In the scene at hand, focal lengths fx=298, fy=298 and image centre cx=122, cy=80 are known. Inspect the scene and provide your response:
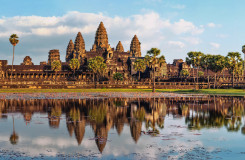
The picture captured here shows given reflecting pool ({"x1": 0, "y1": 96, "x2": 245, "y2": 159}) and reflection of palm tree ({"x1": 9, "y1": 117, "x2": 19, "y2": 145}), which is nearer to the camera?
reflecting pool ({"x1": 0, "y1": 96, "x2": 245, "y2": 159})

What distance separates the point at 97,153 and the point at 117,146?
1.46m

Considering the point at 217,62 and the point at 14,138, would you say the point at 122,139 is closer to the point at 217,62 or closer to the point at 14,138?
the point at 14,138

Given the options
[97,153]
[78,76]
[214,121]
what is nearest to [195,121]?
[214,121]

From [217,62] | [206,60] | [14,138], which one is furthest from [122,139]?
[206,60]

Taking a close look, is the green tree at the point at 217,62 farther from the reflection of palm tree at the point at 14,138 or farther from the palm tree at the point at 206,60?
the reflection of palm tree at the point at 14,138

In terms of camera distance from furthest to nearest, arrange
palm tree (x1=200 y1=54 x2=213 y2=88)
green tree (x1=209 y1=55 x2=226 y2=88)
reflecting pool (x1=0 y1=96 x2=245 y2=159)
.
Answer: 1. green tree (x1=209 y1=55 x2=226 y2=88)
2. palm tree (x1=200 y1=54 x2=213 y2=88)
3. reflecting pool (x1=0 y1=96 x2=245 y2=159)

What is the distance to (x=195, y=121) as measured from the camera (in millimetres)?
20578

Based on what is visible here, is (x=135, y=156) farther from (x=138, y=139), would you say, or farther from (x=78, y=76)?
(x=78, y=76)

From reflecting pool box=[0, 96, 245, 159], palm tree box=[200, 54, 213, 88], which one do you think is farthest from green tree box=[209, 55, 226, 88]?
reflecting pool box=[0, 96, 245, 159]

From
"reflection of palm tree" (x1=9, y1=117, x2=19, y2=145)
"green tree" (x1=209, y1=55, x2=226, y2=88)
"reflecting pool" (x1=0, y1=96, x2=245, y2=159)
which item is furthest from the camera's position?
"green tree" (x1=209, y1=55, x2=226, y2=88)

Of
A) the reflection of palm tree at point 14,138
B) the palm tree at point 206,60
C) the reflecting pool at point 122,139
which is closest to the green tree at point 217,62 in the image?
the palm tree at point 206,60

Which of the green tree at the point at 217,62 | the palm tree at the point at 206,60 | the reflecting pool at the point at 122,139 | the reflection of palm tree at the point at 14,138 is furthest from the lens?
the green tree at the point at 217,62

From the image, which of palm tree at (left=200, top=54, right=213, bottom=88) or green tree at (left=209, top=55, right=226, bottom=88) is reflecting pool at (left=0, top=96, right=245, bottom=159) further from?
green tree at (left=209, top=55, right=226, bottom=88)

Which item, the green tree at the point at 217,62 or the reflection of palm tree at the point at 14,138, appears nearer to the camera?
the reflection of palm tree at the point at 14,138
